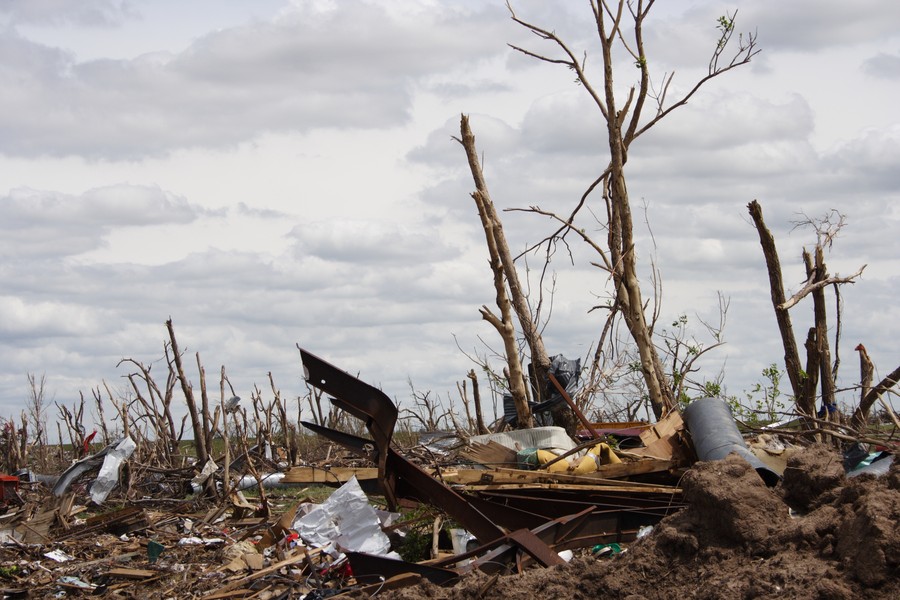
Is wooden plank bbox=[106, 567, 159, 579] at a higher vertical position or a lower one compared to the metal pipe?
lower

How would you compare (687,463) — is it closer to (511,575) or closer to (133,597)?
(511,575)

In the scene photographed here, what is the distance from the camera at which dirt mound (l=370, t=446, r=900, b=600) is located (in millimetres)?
4808

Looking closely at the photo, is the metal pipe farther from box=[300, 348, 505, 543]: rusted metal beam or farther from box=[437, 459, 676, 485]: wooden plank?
box=[300, 348, 505, 543]: rusted metal beam

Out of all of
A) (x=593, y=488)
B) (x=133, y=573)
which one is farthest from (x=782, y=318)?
→ (x=133, y=573)

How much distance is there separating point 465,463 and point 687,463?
3.75 meters

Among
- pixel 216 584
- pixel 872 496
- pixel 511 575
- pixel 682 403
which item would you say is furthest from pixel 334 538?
pixel 682 403

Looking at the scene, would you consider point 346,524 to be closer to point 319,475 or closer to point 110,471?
point 319,475

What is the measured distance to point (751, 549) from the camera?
5.46m

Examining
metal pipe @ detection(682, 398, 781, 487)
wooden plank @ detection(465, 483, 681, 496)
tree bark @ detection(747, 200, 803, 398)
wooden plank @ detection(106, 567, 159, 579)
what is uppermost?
tree bark @ detection(747, 200, 803, 398)

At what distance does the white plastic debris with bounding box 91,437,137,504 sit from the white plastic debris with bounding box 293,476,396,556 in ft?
19.9

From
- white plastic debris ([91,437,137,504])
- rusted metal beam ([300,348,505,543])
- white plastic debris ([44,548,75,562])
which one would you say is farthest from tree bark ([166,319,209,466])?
rusted metal beam ([300,348,505,543])

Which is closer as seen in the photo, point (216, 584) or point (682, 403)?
point (216, 584)

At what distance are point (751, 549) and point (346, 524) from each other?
3.99 meters

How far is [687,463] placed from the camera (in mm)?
8516
